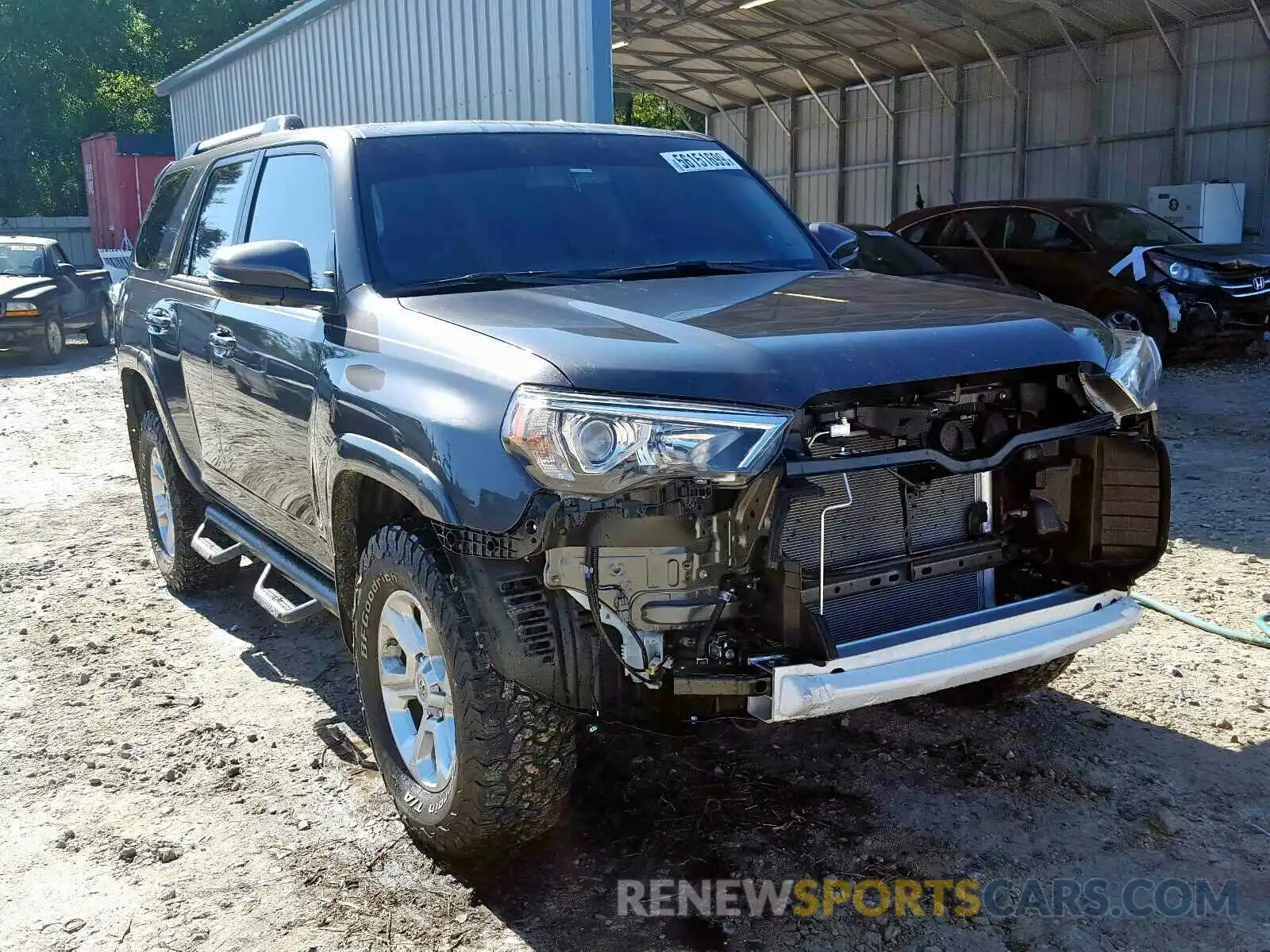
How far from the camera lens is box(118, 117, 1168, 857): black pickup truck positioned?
8.77ft

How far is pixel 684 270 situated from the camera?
3.89 meters

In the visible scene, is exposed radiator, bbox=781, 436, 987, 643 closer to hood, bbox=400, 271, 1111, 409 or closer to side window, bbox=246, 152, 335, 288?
hood, bbox=400, 271, 1111, 409

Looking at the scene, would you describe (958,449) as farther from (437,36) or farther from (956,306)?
(437,36)


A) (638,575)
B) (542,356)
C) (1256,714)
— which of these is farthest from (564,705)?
(1256,714)

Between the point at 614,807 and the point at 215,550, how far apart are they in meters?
2.34

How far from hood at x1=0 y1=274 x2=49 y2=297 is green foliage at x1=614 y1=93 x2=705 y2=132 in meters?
21.3

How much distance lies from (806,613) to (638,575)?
39 cm

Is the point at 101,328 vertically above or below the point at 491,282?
below

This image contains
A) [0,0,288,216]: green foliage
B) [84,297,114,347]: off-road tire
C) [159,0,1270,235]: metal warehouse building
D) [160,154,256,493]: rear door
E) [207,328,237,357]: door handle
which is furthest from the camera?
[0,0,288,216]: green foliage

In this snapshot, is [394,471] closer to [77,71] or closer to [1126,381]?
[1126,381]

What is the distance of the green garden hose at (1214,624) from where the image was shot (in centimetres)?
465

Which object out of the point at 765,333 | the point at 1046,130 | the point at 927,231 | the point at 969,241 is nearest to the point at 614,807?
the point at 765,333

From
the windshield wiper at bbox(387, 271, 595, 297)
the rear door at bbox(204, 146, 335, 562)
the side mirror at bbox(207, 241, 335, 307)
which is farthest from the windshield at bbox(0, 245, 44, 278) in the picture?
the windshield wiper at bbox(387, 271, 595, 297)

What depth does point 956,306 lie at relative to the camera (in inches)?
128
